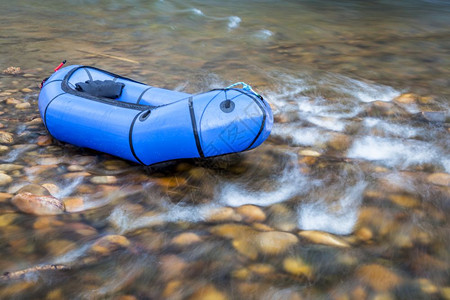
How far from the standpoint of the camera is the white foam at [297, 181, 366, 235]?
280cm

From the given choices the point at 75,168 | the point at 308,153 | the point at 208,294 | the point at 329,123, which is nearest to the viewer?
the point at 208,294

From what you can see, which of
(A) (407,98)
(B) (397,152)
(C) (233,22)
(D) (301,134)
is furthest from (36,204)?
(C) (233,22)

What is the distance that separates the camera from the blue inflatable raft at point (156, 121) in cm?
312

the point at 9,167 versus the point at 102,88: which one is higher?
the point at 102,88

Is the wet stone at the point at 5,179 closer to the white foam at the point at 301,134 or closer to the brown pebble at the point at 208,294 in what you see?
the brown pebble at the point at 208,294

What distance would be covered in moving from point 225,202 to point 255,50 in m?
5.10

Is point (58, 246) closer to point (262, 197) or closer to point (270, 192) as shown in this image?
point (262, 197)

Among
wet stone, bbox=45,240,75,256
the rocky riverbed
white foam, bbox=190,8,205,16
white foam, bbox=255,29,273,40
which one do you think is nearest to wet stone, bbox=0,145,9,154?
the rocky riverbed

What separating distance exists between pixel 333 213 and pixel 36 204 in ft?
7.18

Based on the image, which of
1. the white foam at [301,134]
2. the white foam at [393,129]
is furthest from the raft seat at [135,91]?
the white foam at [393,129]

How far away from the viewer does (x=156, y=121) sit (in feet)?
11.0

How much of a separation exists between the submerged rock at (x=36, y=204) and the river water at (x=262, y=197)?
49 millimetres

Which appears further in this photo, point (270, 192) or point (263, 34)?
point (263, 34)

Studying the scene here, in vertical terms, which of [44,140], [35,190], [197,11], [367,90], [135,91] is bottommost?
[44,140]
